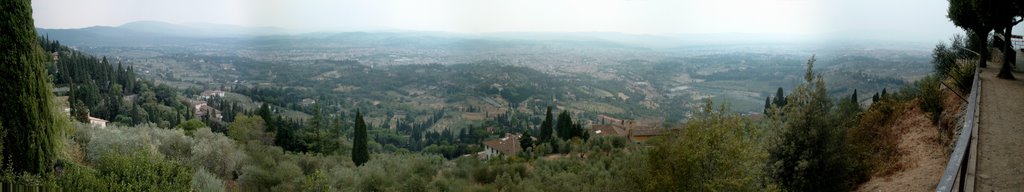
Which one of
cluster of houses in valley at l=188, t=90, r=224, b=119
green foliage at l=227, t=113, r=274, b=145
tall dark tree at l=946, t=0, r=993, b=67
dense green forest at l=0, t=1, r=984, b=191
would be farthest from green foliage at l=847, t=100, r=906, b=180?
cluster of houses in valley at l=188, t=90, r=224, b=119

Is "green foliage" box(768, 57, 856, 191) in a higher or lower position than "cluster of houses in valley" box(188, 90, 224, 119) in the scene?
higher

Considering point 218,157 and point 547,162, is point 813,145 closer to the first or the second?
point 547,162

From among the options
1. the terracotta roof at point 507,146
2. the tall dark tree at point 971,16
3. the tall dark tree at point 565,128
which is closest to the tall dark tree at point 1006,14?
the tall dark tree at point 971,16

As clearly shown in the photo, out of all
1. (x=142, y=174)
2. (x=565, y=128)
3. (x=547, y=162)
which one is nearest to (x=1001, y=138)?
(x=142, y=174)

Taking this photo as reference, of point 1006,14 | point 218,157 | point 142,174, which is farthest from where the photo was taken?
point 218,157

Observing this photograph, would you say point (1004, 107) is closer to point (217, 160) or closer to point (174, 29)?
point (217, 160)

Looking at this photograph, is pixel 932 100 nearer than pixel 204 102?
Yes

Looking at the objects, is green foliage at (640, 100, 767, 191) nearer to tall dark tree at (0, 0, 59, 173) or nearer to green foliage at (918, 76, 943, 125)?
green foliage at (918, 76, 943, 125)
